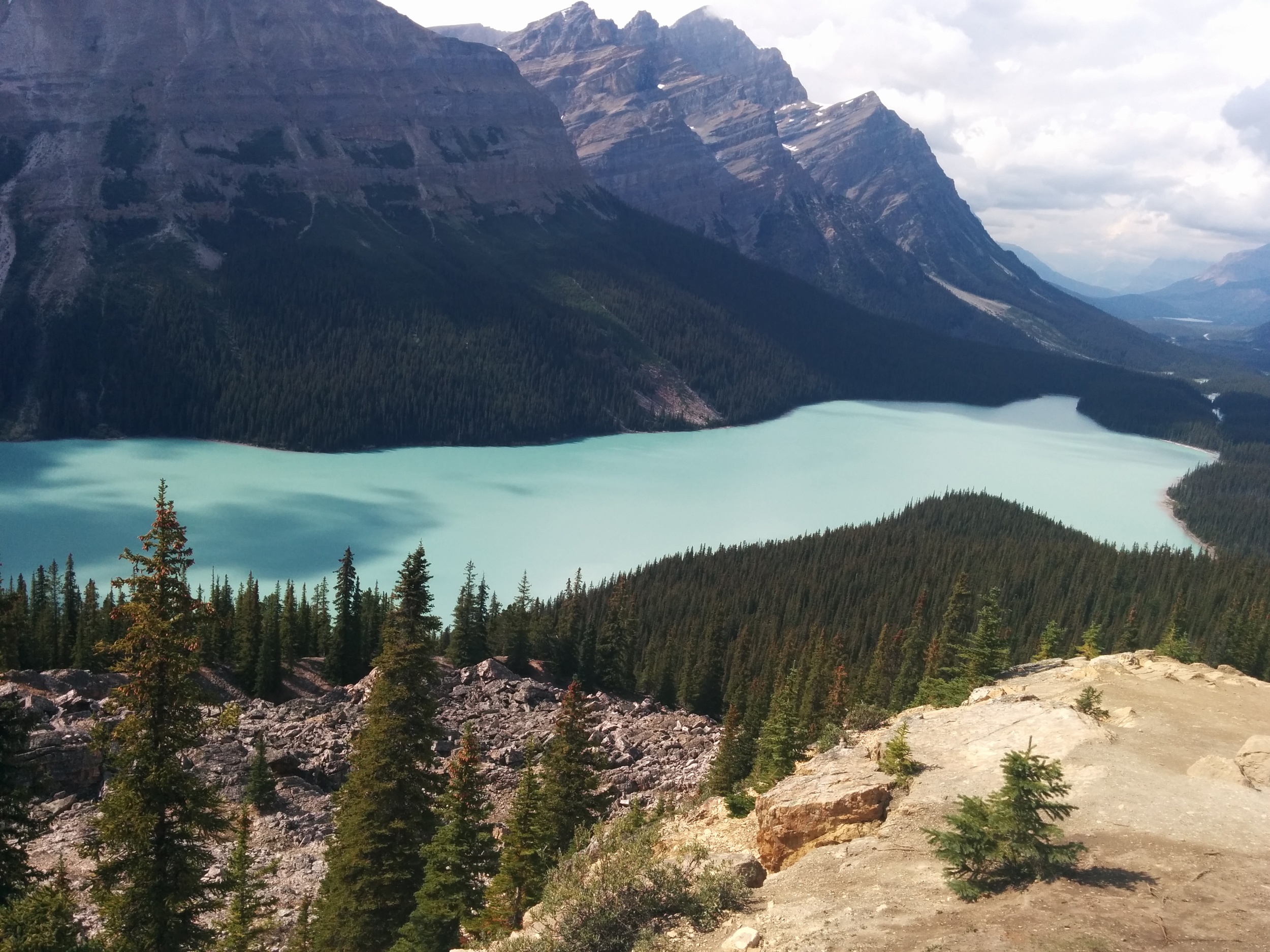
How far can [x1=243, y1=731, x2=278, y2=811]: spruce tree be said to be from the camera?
35.4 meters

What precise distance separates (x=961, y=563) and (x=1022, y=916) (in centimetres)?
8438

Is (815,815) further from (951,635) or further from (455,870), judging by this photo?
(951,635)

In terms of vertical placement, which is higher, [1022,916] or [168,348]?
[168,348]

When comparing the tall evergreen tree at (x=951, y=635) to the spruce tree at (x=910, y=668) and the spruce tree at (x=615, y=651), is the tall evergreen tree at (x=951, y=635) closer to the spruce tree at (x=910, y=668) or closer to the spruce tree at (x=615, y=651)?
the spruce tree at (x=910, y=668)

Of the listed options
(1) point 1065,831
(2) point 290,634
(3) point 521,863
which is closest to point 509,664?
(2) point 290,634

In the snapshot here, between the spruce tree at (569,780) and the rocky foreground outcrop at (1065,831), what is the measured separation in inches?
267

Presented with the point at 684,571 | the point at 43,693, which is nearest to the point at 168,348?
the point at 684,571

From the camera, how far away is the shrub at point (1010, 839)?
1435 cm

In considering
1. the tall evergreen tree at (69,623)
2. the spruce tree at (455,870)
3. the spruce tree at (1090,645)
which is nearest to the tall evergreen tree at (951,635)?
the spruce tree at (1090,645)

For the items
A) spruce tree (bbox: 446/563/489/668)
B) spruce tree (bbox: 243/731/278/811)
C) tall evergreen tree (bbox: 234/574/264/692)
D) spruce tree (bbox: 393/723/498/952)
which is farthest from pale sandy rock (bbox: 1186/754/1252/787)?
tall evergreen tree (bbox: 234/574/264/692)

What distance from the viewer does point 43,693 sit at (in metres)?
38.8

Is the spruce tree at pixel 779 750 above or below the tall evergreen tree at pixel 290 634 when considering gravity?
above

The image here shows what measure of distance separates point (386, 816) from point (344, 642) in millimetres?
31691

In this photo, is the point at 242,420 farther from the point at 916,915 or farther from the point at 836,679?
the point at 916,915
